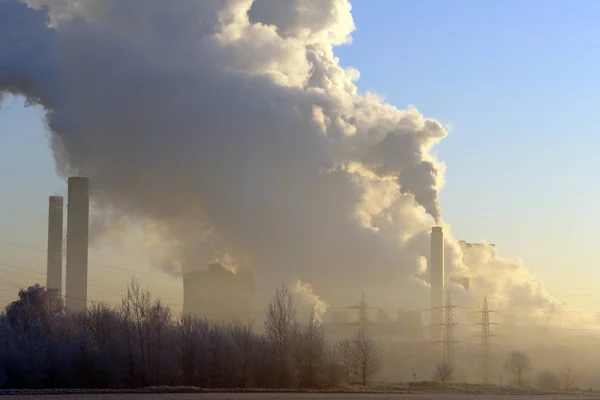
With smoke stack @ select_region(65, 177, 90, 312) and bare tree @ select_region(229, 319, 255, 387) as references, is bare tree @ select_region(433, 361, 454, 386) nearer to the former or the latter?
bare tree @ select_region(229, 319, 255, 387)

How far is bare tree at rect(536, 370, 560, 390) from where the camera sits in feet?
297

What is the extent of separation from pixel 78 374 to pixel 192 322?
1914 cm

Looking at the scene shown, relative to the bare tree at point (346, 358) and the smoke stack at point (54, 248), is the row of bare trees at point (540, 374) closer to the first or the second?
the bare tree at point (346, 358)

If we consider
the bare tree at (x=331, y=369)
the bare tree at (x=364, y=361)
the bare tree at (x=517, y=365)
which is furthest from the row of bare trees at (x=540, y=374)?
the bare tree at (x=331, y=369)

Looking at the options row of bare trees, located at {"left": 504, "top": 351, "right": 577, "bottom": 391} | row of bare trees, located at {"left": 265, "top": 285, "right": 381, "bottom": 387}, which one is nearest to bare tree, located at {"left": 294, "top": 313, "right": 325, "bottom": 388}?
row of bare trees, located at {"left": 265, "top": 285, "right": 381, "bottom": 387}

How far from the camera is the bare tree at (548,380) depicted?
90412 mm

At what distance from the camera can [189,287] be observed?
118m

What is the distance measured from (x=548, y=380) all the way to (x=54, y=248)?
57.2 metres

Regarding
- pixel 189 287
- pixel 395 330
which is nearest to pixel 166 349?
pixel 189 287

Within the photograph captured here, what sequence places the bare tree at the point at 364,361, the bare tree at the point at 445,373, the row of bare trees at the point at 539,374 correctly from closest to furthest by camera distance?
the bare tree at the point at 364,361 → the bare tree at the point at 445,373 → the row of bare trees at the point at 539,374

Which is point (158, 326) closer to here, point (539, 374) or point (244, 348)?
point (244, 348)

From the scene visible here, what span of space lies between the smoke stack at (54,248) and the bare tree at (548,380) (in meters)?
53.8

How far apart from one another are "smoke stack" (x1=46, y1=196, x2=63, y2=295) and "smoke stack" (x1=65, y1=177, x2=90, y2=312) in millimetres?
3825

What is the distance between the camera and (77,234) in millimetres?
106812
